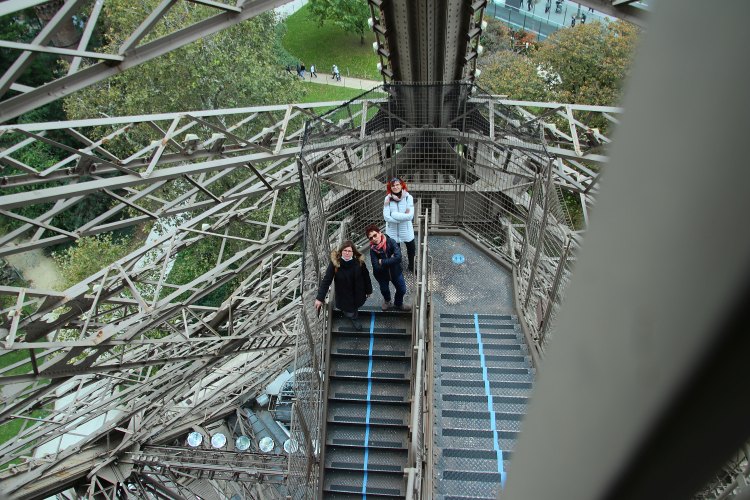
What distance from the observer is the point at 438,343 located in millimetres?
9922

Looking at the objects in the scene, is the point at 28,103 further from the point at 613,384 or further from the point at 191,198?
the point at 613,384

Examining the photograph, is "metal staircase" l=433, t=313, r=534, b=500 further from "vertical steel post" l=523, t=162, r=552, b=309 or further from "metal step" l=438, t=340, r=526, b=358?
"vertical steel post" l=523, t=162, r=552, b=309

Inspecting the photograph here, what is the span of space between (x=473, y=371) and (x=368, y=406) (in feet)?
5.76

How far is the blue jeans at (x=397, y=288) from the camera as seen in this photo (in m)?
9.63

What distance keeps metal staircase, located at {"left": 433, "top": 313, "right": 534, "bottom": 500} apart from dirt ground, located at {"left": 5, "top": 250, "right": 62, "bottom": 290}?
21385mm

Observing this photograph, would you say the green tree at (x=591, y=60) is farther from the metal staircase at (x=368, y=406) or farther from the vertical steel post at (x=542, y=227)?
the metal staircase at (x=368, y=406)

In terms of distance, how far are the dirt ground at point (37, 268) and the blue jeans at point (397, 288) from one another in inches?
811

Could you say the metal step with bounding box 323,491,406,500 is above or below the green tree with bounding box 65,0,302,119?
below

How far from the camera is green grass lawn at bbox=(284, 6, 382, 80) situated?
36281mm

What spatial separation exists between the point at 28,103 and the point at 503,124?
853 cm

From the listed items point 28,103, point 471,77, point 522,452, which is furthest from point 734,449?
point 471,77

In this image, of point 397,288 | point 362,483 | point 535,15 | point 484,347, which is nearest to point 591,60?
point 484,347

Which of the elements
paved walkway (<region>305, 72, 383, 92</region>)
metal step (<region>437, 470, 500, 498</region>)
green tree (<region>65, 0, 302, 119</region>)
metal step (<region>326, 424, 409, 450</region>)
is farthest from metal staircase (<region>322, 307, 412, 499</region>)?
paved walkway (<region>305, 72, 383, 92</region>)

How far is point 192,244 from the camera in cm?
1236
